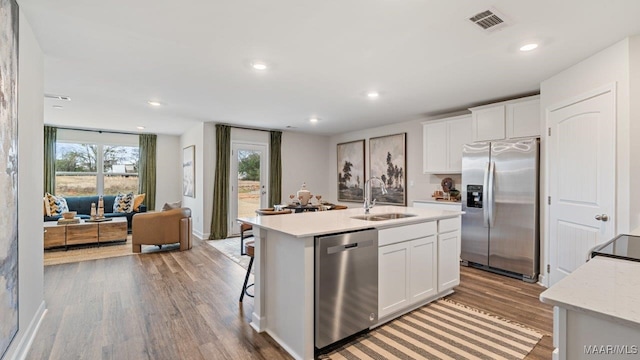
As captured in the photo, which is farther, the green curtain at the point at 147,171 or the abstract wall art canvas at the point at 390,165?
the green curtain at the point at 147,171

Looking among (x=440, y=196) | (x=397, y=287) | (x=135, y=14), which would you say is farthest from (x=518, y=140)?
(x=135, y=14)

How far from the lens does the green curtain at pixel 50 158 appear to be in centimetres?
632

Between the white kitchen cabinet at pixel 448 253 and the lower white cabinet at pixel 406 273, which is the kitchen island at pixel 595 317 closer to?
the lower white cabinet at pixel 406 273

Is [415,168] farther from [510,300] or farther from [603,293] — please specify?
[603,293]

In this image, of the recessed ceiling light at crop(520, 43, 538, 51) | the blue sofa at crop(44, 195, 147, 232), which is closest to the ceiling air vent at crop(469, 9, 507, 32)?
the recessed ceiling light at crop(520, 43, 538, 51)

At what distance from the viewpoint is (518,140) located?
362 cm

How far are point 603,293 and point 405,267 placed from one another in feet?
5.80

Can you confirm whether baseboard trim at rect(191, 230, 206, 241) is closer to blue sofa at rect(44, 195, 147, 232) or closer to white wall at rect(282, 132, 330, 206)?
blue sofa at rect(44, 195, 147, 232)

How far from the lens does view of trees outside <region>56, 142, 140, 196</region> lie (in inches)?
264

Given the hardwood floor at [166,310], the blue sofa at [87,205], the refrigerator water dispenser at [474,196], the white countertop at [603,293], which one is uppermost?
the refrigerator water dispenser at [474,196]

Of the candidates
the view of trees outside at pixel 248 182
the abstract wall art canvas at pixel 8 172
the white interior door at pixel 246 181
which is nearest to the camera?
the abstract wall art canvas at pixel 8 172

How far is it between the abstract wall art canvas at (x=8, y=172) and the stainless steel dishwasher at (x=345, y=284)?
1.80 m

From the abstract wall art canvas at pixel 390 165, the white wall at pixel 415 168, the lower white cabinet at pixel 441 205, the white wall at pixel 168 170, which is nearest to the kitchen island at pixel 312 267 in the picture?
the lower white cabinet at pixel 441 205

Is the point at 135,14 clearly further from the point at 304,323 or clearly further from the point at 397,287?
the point at 397,287
